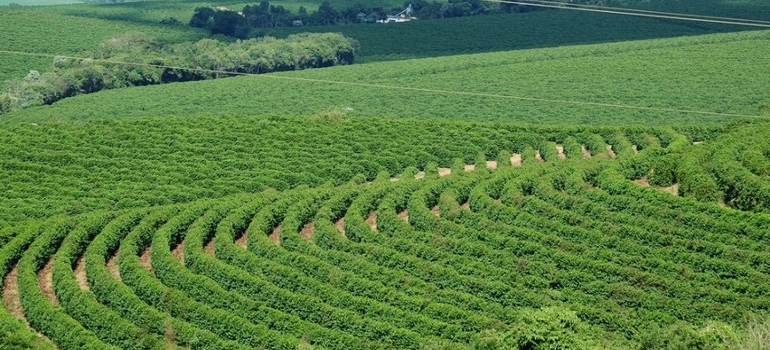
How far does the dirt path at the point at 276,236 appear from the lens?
48897 mm

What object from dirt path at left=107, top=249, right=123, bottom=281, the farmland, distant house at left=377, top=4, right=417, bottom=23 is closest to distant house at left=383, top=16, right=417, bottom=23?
distant house at left=377, top=4, right=417, bottom=23

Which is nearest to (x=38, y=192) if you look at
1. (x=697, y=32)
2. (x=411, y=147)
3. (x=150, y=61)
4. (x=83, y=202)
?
(x=83, y=202)

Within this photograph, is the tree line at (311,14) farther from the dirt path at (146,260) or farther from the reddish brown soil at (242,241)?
the dirt path at (146,260)

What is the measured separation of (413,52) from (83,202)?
63013 millimetres

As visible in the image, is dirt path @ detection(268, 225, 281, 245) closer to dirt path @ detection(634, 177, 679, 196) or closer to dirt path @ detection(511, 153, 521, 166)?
dirt path @ detection(511, 153, 521, 166)

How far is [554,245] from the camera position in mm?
44688

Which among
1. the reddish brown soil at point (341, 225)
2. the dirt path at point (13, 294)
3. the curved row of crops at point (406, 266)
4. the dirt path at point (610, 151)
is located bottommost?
the dirt path at point (610, 151)

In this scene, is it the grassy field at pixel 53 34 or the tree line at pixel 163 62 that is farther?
the grassy field at pixel 53 34

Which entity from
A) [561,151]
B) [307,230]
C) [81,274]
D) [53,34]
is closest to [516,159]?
[561,151]

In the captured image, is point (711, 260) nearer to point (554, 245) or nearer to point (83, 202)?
point (554, 245)

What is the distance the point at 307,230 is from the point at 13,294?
39.6 ft

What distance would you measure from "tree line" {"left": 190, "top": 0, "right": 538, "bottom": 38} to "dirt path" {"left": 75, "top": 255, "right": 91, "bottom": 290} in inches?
3128

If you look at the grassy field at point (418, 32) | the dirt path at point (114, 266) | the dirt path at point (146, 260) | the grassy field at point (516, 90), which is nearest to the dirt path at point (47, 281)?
the dirt path at point (114, 266)

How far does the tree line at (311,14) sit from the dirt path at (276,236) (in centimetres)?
7743
